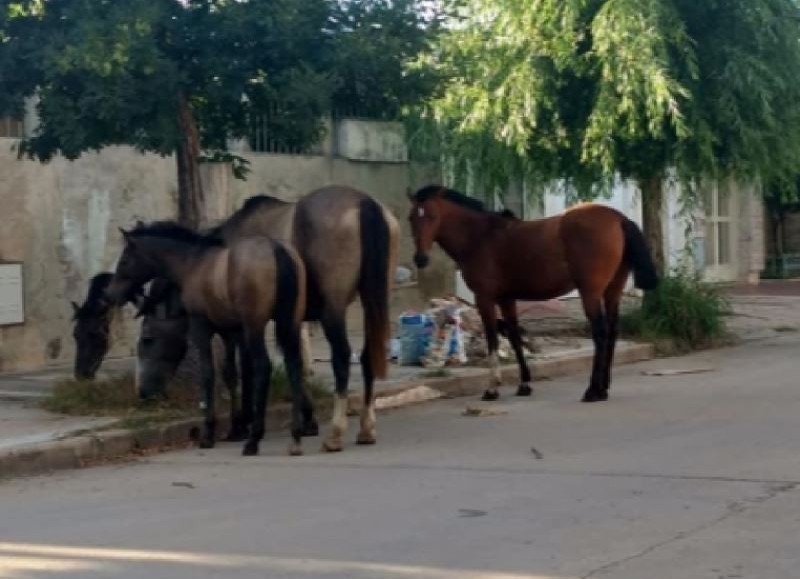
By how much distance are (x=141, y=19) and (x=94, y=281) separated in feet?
8.87

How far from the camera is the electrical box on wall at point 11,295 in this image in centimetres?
1578

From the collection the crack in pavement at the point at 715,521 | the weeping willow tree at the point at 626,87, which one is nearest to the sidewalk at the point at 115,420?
the weeping willow tree at the point at 626,87

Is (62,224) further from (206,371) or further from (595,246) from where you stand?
(595,246)

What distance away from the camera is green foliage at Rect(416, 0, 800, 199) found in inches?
670

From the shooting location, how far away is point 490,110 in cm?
1820

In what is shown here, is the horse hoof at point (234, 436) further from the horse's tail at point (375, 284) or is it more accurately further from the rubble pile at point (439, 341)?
the rubble pile at point (439, 341)

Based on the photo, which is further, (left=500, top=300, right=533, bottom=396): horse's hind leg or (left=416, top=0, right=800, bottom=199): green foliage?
(left=416, top=0, right=800, bottom=199): green foliage

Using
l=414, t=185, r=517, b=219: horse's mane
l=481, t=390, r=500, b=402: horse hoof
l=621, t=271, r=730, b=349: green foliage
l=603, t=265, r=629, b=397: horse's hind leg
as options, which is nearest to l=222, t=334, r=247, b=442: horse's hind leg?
l=481, t=390, r=500, b=402: horse hoof

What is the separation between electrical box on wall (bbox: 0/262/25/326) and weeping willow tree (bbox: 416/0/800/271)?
536cm

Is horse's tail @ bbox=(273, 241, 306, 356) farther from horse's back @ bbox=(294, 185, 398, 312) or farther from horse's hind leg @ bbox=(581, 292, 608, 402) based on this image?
horse's hind leg @ bbox=(581, 292, 608, 402)

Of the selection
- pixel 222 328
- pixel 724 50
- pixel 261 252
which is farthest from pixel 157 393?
pixel 724 50

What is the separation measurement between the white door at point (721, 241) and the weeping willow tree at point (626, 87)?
42.1ft

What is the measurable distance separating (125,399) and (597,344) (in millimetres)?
4505

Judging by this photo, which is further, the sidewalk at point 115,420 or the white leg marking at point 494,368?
the white leg marking at point 494,368
